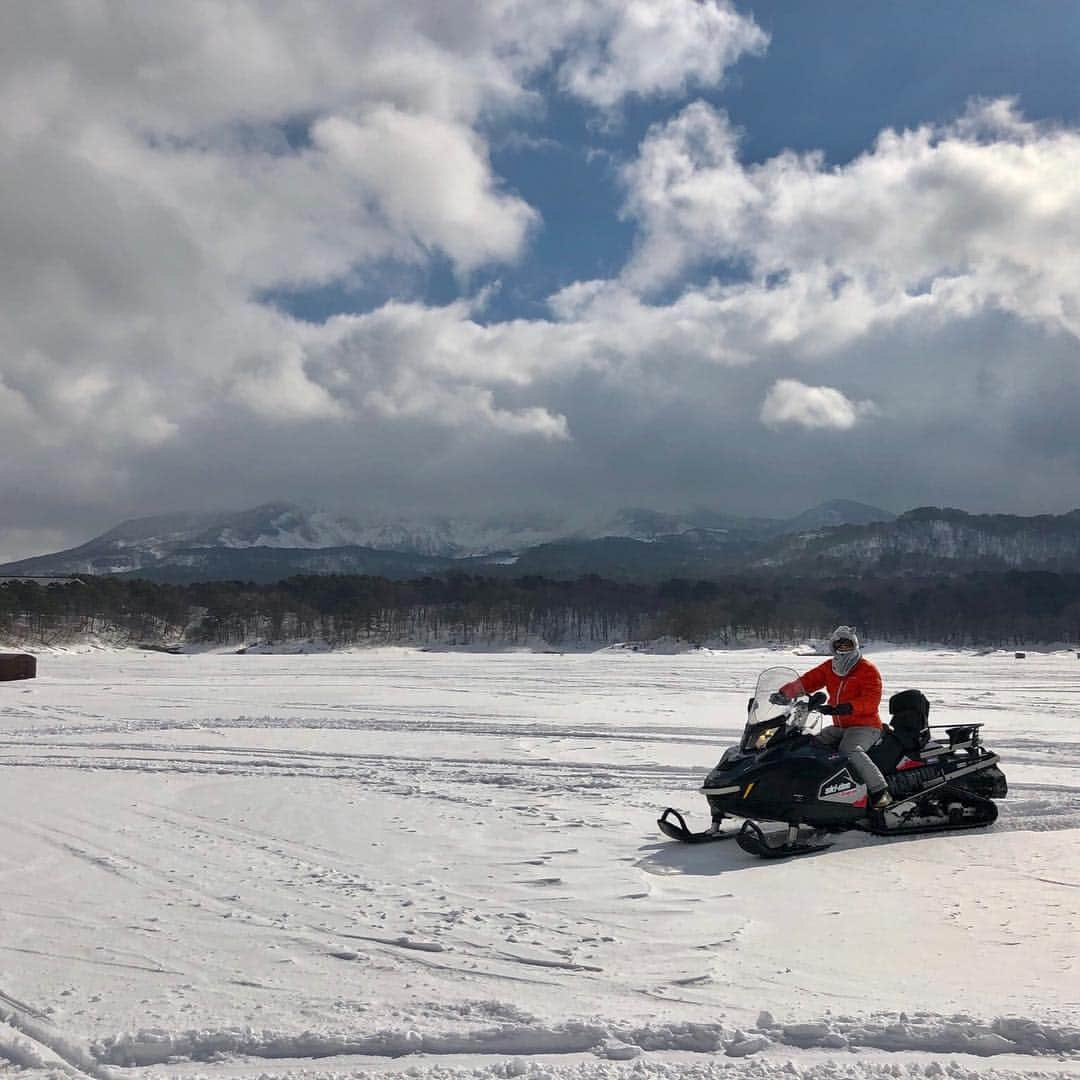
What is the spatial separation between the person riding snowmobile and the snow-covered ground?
0.59 metres

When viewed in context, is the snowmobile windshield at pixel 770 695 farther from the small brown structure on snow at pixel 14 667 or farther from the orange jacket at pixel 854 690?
the small brown structure on snow at pixel 14 667

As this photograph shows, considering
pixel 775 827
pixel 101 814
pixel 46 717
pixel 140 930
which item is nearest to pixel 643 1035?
pixel 140 930

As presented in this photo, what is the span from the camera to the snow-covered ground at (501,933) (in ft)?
13.2

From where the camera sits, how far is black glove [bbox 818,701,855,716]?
7941 mm

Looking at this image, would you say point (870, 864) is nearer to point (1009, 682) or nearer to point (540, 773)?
point (540, 773)

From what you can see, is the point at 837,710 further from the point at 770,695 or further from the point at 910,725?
the point at 910,725

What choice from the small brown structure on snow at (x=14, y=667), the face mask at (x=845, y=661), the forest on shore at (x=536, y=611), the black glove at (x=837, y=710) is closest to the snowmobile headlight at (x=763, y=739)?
the black glove at (x=837, y=710)

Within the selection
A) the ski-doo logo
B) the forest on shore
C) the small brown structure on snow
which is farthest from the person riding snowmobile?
the forest on shore

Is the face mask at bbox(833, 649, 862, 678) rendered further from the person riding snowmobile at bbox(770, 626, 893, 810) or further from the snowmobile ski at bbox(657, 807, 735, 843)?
the snowmobile ski at bbox(657, 807, 735, 843)

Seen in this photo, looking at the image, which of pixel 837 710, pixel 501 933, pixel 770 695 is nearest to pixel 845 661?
pixel 837 710

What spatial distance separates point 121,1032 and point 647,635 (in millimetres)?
115306

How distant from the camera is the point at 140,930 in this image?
550 cm

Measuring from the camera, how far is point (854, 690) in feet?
26.8

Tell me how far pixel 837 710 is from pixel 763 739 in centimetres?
74
